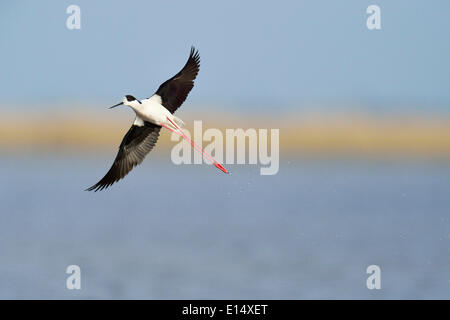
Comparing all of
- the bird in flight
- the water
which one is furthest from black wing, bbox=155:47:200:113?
the water

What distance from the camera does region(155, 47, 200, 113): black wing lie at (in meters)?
10.4

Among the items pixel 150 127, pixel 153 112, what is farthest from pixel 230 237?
pixel 153 112

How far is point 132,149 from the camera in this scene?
10617 millimetres

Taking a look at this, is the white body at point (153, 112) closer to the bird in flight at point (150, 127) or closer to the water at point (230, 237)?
the bird in flight at point (150, 127)

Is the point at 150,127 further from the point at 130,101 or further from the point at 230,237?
the point at 230,237

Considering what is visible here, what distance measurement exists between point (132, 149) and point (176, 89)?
35.6 inches

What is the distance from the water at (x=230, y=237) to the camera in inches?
468

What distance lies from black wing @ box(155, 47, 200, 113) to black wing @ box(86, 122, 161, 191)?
401 mm

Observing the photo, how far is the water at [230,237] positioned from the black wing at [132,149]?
5.64 feet

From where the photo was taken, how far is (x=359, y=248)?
14547 millimetres

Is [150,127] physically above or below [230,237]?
above

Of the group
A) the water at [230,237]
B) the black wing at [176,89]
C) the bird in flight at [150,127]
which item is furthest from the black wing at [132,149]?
Result: the water at [230,237]

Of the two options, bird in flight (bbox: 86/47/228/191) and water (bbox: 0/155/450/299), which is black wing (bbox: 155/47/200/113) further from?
water (bbox: 0/155/450/299)
